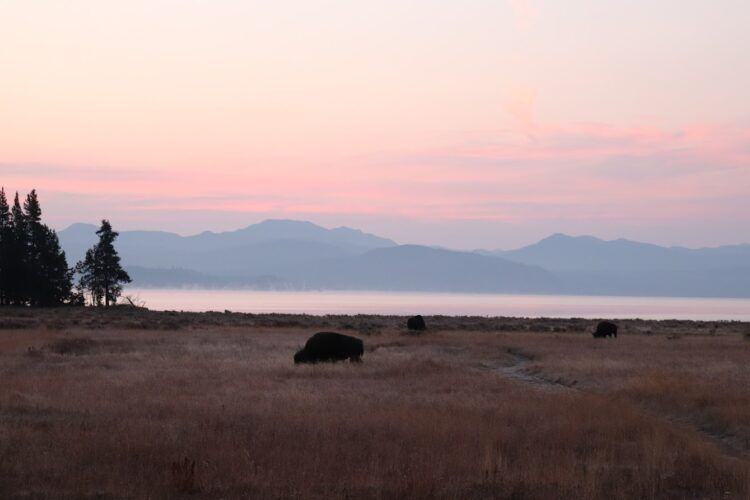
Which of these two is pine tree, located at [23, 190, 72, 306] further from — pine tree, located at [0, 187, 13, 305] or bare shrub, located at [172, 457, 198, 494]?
bare shrub, located at [172, 457, 198, 494]

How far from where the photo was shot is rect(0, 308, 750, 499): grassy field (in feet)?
41.1

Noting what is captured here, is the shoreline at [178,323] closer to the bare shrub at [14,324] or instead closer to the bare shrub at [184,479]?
the bare shrub at [14,324]

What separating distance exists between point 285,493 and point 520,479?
12.1ft

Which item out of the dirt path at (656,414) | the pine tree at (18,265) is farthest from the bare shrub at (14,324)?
the dirt path at (656,414)

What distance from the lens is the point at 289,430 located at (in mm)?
16656

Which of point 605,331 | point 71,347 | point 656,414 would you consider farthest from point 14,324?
point 656,414

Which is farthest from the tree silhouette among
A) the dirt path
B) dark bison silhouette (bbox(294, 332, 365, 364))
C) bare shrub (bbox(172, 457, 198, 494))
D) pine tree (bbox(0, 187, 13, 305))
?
bare shrub (bbox(172, 457, 198, 494))

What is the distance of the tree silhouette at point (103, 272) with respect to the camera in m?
86.4

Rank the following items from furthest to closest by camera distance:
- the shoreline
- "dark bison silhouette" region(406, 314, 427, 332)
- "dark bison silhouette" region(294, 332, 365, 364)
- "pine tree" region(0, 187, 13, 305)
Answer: "pine tree" region(0, 187, 13, 305) < "dark bison silhouette" region(406, 314, 427, 332) < the shoreline < "dark bison silhouette" region(294, 332, 365, 364)

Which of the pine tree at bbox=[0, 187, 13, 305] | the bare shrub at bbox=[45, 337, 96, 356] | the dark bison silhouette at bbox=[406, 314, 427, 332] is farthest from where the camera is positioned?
the pine tree at bbox=[0, 187, 13, 305]

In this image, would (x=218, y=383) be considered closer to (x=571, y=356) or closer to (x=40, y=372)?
(x=40, y=372)

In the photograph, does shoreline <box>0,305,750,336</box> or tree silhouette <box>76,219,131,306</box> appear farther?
tree silhouette <box>76,219,131,306</box>

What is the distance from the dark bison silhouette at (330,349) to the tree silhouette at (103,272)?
5839cm

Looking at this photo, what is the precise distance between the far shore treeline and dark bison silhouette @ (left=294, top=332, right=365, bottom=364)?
185 feet
